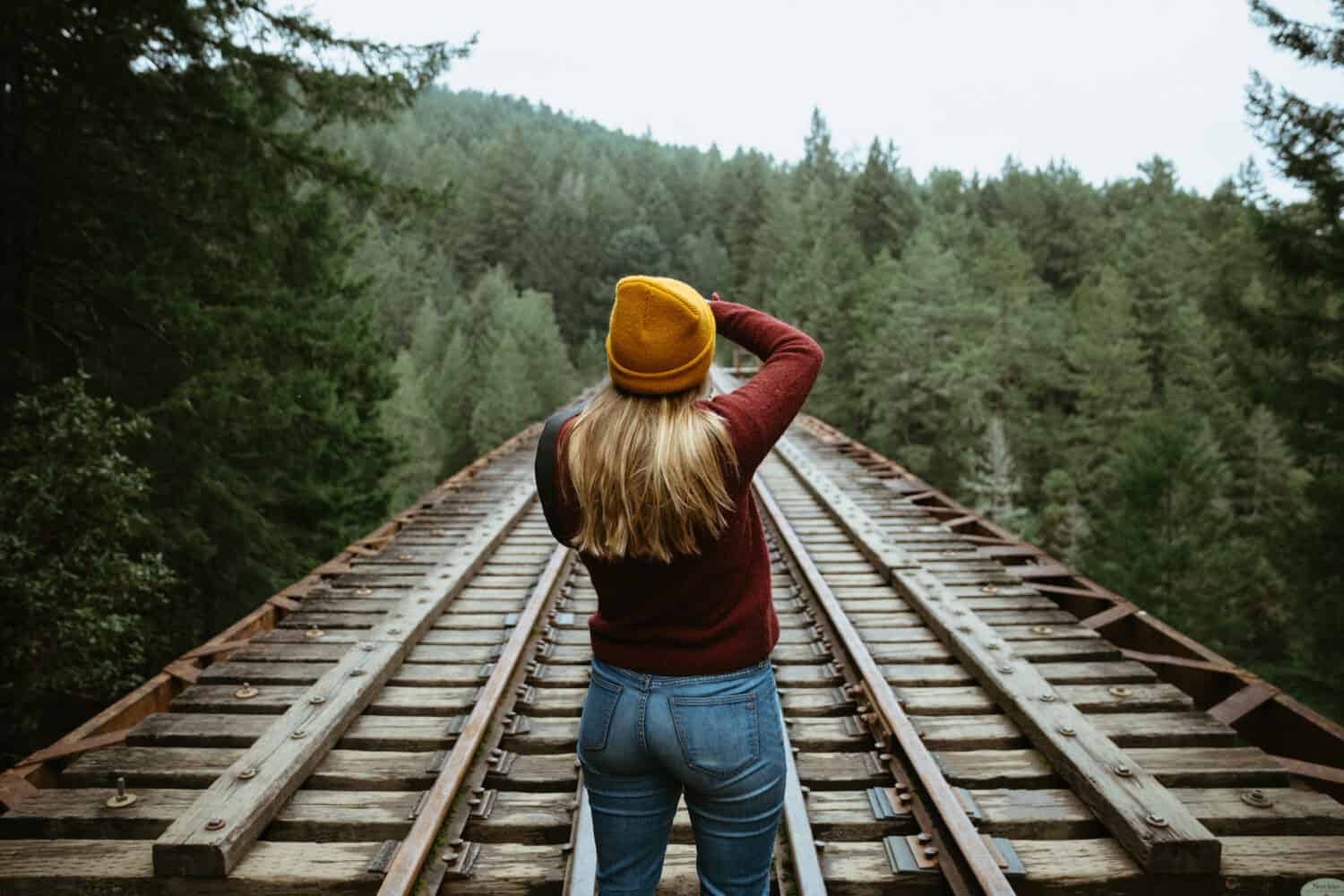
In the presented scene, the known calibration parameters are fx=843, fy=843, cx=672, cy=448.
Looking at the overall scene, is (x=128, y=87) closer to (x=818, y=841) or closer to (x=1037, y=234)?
(x=818, y=841)

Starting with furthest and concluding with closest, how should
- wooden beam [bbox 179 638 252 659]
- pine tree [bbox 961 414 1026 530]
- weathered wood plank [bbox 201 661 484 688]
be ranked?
1. pine tree [bbox 961 414 1026 530]
2. wooden beam [bbox 179 638 252 659]
3. weathered wood plank [bbox 201 661 484 688]

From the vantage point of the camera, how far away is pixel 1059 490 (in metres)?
39.7

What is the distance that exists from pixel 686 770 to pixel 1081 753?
8.61ft

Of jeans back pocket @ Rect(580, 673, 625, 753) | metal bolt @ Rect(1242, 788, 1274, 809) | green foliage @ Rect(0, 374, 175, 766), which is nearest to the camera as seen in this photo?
jeans back pocket @ Rect(580, 673, 625, 753)

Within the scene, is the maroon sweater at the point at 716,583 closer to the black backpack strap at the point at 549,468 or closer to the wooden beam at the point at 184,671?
the black backpack strap at the point at 549,468

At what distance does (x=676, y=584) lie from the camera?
1.81 meters

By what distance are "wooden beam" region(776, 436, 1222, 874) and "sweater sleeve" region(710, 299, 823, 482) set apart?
240cm

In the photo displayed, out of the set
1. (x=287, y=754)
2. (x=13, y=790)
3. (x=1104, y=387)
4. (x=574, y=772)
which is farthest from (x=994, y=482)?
(x=13, y=790)

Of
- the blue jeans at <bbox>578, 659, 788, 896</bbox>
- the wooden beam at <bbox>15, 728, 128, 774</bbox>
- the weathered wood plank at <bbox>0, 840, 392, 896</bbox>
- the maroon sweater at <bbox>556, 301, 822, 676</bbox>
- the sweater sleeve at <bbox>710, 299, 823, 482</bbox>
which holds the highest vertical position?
the sweater sleeve at <bbox>710, 299, 823, 482</bbox>

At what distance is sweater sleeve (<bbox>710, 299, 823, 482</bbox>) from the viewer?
1761 millimetres

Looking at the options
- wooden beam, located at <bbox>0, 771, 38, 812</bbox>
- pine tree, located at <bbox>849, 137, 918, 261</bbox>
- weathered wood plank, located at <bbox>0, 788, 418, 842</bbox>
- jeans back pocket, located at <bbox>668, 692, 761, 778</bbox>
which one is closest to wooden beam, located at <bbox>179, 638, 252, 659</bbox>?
wooden beam, located at <bbox>0, 771, 38, 812</bbox>

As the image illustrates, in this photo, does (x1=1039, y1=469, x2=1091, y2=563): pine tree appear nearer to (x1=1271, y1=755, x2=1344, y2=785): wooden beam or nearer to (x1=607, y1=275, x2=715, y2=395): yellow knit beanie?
(x1=1271, y1=755, x2=1344, y2=785): wooden beam

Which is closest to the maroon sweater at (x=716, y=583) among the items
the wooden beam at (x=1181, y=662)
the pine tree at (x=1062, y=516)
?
the wooden beam at (x=1181, y=662)

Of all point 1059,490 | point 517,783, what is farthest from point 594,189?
point 517,783
